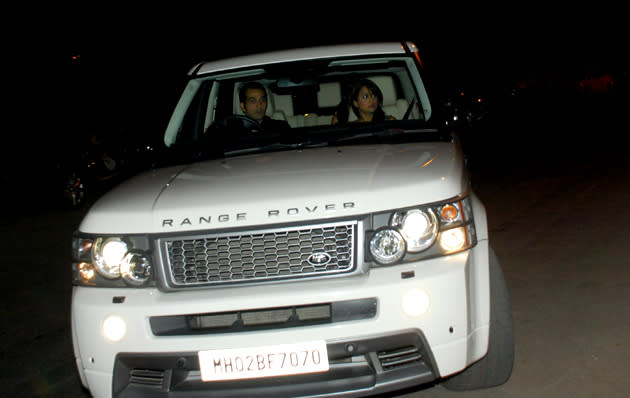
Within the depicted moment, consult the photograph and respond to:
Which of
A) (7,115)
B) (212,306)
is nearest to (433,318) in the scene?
(212,306)

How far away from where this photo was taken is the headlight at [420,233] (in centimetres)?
297

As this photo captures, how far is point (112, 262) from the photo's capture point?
3.15m

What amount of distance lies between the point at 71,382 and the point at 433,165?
255 centimetres

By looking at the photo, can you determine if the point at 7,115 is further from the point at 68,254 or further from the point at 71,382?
the point at 71,382

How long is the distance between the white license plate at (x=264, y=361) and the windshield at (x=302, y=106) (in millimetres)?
1507

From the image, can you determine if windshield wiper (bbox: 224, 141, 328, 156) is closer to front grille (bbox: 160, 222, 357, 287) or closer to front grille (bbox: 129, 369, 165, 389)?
front grille (bbox: 160, 222, 357, 287)

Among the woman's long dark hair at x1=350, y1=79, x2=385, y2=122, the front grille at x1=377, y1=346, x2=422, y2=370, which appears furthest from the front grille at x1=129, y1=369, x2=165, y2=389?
the woman's long dark hair at x1=350, y1=79, x2=385, y2=122

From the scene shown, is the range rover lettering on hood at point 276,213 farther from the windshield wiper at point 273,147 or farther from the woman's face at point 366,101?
the woman's face at point 366,101

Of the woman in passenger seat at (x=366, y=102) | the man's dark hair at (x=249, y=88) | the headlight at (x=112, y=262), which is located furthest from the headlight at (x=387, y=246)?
the man's dark hair at (x=249, y=88)

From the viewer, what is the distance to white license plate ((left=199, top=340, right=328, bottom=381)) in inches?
112

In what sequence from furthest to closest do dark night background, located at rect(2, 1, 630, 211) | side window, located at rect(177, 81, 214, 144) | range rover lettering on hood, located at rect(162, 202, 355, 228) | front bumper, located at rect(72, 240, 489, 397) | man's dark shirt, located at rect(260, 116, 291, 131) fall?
1. dark night background, located at rect(2, 1, 630, 211)
2. side window, located at rect(177, 81, 214, 144)
3. man's dark shirt, located at rect(260, 116, 291, 131)
4. range rover lettering on hood, located at rect(162, 202, 355, 228)
5. front bumper, located at rect(72, 240, 489, 397)

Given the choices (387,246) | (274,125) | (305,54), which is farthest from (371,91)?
(387,246)

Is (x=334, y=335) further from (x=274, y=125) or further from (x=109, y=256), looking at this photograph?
(x=274, y=125)

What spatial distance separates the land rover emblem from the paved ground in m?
0.82
